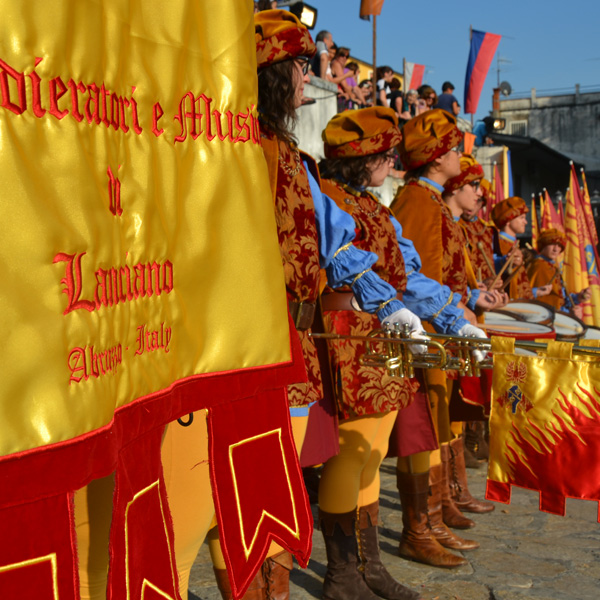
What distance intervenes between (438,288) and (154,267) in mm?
2310

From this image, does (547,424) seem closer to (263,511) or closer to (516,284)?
(263,511)

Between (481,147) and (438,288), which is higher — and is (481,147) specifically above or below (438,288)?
above

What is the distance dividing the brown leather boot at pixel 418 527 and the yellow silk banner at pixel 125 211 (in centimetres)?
263

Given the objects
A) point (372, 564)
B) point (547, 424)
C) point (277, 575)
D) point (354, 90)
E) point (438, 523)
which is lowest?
point (438, 523)

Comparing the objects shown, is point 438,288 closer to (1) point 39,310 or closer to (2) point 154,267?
(2) point 154,267

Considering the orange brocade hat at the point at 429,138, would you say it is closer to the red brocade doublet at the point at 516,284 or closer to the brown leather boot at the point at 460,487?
the brown leather boot at the point at 460,487

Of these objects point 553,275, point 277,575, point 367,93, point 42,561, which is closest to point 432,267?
point 277,575

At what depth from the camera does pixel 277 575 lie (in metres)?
2.73

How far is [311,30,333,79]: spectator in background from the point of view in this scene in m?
10.6

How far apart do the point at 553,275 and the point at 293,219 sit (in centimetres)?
677

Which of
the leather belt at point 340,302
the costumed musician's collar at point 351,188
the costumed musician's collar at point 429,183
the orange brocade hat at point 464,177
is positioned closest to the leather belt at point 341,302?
the leather belt at point 340,302

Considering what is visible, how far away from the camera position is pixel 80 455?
0.94 metres

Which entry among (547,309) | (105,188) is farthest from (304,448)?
(547,309)

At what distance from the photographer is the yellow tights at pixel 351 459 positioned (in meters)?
3.04
